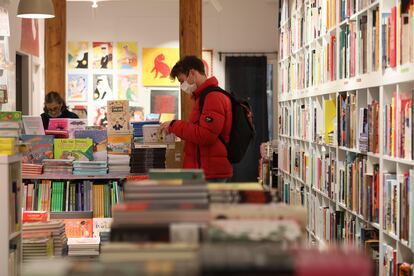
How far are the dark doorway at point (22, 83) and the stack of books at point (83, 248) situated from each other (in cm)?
491

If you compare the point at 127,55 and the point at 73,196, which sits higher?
the point at 127,55

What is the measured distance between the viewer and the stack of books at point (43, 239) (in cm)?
523

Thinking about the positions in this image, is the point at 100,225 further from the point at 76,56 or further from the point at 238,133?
the point at 76,56

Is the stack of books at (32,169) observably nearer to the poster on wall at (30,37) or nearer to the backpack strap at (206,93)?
the backpack strap at (206,93)

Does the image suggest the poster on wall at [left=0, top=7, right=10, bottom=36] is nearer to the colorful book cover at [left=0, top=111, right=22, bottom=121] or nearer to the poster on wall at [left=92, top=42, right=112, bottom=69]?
the colorful book cover at [left=0, top=111, right=22, bottom=121]

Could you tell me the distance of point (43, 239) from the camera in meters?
5.30

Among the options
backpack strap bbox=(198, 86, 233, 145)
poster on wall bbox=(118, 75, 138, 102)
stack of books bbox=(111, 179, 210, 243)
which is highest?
poster on wall bbox=(118, 75, 138, 102)

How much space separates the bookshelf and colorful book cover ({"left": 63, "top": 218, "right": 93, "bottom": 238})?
197cm

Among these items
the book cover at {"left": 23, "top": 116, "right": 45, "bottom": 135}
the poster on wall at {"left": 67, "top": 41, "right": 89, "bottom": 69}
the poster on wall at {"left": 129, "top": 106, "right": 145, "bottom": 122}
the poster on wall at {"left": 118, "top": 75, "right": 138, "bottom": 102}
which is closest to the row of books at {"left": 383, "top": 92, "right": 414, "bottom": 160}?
the book cover at {"left": 23, "top": 116, "right": 45, "bottom": 135}

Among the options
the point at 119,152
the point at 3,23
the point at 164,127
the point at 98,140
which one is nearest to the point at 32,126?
the point at 98,140

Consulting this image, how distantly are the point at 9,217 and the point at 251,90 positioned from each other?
9.38 meters

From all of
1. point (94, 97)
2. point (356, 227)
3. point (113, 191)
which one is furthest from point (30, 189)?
point (94, 97)

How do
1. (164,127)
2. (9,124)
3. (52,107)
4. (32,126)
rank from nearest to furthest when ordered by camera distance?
(9,124)
(164,127)
(32,126)
(52,107)

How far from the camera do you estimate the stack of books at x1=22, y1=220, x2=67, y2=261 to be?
523 centimetres
